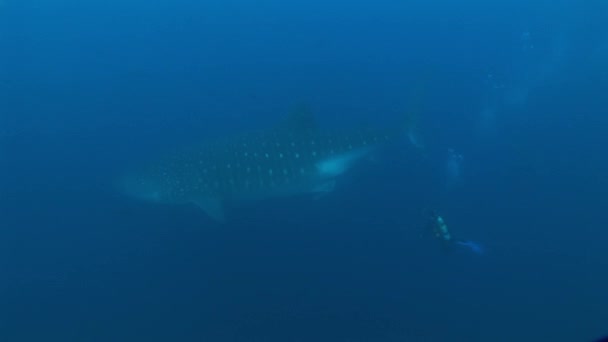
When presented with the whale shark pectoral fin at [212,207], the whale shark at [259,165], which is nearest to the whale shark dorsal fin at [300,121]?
the whale shark at [259,165]

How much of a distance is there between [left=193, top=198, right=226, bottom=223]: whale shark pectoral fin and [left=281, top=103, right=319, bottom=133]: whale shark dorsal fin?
4.94 ft

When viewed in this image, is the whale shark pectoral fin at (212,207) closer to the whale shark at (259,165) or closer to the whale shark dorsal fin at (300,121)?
the whale shark at (259,165)

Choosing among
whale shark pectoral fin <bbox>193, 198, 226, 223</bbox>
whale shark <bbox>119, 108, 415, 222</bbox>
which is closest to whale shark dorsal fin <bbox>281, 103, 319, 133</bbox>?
whale shark <bbox>119, 108, 415, 222</bbox>

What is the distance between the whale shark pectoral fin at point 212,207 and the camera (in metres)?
8.25

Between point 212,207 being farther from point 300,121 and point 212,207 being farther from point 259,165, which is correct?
point 300,121

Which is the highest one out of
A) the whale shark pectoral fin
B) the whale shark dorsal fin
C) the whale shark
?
the whale shark dorsal fin

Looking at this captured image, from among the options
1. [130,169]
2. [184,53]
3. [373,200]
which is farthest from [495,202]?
[184,53]

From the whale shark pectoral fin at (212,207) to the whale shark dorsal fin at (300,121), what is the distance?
4.94 ft

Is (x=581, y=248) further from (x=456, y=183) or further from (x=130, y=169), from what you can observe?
(x=130, y=169)

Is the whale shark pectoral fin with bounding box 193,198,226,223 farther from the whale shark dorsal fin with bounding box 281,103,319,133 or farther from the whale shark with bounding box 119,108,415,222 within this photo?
the whale shark dorsal fin with bounding box 281,103,319,133

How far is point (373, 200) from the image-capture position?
34.0 ft

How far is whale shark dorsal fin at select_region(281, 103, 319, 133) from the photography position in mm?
8109

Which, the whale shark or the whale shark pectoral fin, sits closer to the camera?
the whale shark

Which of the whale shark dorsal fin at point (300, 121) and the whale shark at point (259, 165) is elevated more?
the whale shark dorsal fin at point (300, 121)
